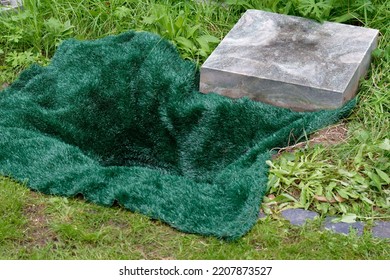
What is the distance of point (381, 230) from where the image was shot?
144 inches

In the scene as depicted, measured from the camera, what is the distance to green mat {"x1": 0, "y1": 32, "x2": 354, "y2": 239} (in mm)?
3852

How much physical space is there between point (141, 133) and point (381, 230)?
1.86 m

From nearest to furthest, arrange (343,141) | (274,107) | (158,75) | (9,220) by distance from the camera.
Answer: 1. (9,220)
2. (343,141)
3. (274,107)
4. (158,75)

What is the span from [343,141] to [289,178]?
1.49ft

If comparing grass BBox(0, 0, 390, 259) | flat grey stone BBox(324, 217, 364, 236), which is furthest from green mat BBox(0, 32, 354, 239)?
flat grey stone BBox(324, 217, 364, 236)

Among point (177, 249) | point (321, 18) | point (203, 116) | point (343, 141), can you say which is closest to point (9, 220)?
point (177, 249)

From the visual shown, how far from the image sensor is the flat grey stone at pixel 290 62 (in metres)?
4.53

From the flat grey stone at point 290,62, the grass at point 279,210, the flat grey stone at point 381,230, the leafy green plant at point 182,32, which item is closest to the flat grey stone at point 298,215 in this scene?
the grass at point 279,210

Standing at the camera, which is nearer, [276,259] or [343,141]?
[276,259]

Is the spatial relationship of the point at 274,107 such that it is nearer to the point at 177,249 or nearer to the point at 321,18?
the point at 321,18

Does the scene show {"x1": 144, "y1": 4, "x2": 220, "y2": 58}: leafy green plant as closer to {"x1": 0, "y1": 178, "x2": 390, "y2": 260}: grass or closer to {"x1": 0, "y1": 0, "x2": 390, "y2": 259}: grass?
{"x1": 0, "y1": 0, "x2": 390, "y2": 259}: grass

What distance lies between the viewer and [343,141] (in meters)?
4.21

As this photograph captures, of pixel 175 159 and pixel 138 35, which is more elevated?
pixel 138 35

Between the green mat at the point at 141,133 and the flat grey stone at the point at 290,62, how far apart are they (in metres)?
0.09
